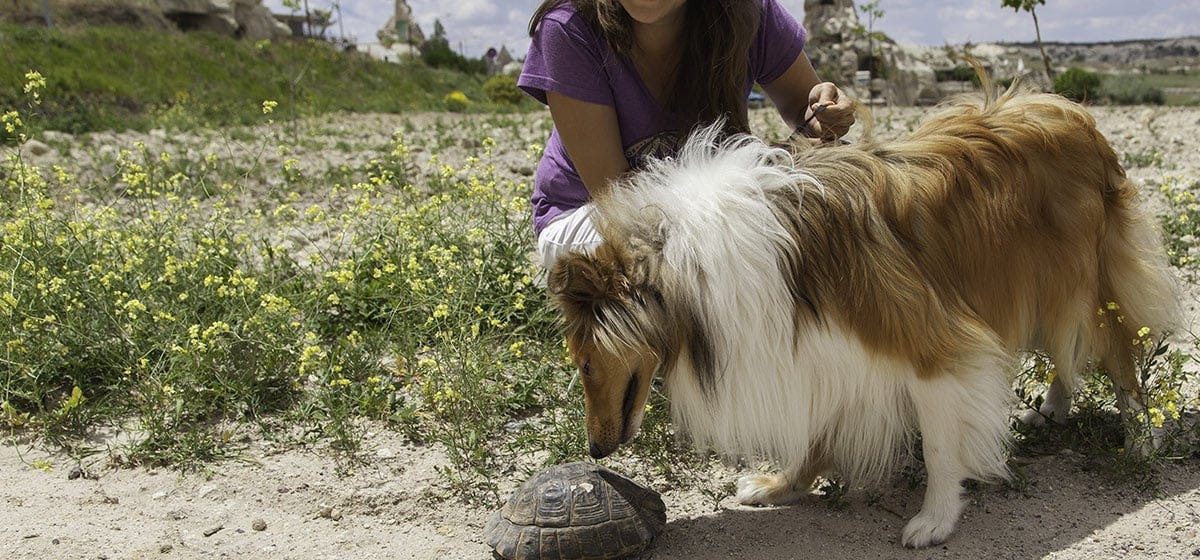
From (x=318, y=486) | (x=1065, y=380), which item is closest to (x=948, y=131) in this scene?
(x=1065, y=380)

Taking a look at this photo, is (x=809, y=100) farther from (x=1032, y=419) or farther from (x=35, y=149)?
(x=35, y=149)

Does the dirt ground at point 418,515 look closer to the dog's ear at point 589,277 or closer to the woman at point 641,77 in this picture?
the dog's ear at point 589,277

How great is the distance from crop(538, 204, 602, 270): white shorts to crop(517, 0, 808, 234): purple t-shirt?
0.32 ft

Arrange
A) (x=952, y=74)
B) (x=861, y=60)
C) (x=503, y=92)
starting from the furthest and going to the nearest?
(x=503, y=92) < (x=952, y=74) < (x=861, y=60)

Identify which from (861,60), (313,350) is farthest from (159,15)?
(313,350)

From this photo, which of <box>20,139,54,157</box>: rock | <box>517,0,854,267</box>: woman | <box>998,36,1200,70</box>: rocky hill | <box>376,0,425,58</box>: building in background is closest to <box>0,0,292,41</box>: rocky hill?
<box>376,0,425,58</box>: building in background

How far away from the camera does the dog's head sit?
2.71 metres

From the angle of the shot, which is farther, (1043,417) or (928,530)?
(1043,417)

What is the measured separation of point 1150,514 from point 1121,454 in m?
0.26

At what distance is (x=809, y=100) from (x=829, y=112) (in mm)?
186

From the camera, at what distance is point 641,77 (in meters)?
3.65

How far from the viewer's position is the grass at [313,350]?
379cm

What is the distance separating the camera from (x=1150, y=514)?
3.16 m

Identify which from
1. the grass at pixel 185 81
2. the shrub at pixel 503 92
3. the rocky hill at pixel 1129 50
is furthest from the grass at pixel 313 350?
the rocky hill at pixel 1129 50
